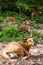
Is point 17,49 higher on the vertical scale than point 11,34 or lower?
higher

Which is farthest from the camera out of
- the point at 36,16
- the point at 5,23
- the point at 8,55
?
the point at 36,16

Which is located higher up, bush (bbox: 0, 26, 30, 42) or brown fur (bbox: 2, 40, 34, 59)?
brown fur (bbox: 2, 40, 34, 59)

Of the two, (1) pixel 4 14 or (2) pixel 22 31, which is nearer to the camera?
(2) pixel 22 31

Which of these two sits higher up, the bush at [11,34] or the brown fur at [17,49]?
the brown fur at [17,49]

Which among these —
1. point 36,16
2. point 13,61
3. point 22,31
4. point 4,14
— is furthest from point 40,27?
point 13,61

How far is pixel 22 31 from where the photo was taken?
12289 millimetres

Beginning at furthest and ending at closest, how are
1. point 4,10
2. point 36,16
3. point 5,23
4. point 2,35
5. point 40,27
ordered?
point 4,10 < point 36,16 < point 5,23 < point 40,27 < point 2,35

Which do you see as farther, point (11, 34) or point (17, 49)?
point (11, 34)

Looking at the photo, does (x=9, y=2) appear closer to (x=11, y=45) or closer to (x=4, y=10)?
(x=4, y=10)

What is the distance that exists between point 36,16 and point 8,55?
8384 mm

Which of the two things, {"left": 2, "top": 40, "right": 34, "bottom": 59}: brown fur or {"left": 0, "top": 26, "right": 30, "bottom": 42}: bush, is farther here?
{"left": 0, "top": 26, "right": 30, "bottom": 42}: bush

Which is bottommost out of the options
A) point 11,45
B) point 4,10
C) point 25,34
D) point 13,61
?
Result: point 4,10

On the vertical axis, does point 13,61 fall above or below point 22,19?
above

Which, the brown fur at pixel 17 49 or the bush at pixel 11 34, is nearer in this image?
the brown fur at pixel 17 49
